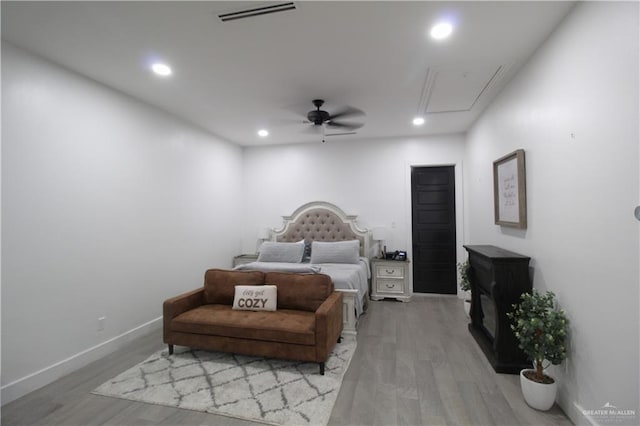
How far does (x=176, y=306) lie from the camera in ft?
9.82

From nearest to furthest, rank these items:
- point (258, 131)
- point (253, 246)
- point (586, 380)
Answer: point (586, 380) < point (258, 131) < point (253, 246)

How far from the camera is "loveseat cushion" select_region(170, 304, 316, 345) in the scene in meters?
2.62

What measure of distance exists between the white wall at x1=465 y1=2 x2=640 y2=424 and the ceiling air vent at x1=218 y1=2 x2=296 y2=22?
6.04ft

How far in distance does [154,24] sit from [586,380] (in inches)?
146

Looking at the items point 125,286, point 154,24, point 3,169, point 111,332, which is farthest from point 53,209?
point 154,24

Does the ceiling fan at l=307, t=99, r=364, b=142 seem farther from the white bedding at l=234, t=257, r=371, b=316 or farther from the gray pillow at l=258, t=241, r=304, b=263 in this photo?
the gray pillow at l=258, t=241, r=304, b=263

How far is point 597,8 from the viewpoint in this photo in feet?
5.73

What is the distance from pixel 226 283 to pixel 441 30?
121 inches

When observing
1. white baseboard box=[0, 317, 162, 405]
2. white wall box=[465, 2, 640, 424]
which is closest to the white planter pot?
white wall box=[465, 2, 640, 424]

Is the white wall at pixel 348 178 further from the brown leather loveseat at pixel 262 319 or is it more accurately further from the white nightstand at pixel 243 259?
the brown leather loveseat at pixel 262 319

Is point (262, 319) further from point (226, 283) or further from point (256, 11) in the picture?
point (256, 11)

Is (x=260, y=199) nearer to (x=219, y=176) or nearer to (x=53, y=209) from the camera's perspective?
(x=219, y=176)

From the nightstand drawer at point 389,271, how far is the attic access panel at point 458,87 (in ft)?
7.98

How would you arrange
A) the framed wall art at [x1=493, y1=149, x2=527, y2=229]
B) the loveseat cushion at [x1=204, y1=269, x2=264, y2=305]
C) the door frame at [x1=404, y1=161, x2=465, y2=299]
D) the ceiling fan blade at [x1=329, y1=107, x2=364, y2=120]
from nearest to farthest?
the framed wall art at [x1=493, y1=149, x2=527, y2=229] → the loveseat cushion at [x1=204, y1=269, x2=264, y2=305] → the ceiling fan blade at [x1=329, y1=107, x2=364, y2=120] → the door frame at [x1=404, y1=161, x2=465, y2=299]
